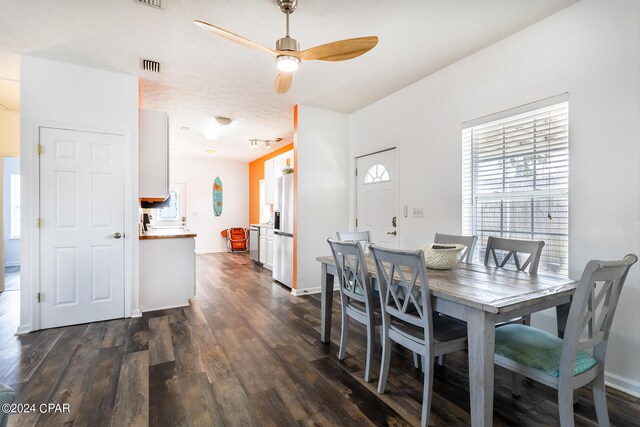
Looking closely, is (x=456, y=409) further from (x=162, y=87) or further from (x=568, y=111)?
(x=162, y=87)

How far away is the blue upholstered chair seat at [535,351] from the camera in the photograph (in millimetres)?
1474

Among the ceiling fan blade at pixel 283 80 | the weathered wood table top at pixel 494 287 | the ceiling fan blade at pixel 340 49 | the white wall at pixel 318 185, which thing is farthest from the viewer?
the white wall at pixel 318 185

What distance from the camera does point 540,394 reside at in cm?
196

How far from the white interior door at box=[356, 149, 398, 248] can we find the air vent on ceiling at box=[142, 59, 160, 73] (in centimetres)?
285

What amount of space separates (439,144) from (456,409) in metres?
2.54

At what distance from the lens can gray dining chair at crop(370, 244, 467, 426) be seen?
165cm

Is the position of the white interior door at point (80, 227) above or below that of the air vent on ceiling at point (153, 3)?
below

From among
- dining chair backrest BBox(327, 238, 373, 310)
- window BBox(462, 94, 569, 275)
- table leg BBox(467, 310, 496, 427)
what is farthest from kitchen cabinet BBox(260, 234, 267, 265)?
table leg BBox(467, 310, 496, 427)

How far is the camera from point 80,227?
10.3ft

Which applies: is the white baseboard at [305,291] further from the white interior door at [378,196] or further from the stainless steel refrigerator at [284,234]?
the white interior door at [378,196]

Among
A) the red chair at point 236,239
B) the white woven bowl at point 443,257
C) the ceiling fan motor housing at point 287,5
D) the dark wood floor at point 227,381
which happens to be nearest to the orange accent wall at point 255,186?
the red chair at point 236,239

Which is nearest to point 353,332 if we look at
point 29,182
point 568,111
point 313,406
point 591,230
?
point 313,406

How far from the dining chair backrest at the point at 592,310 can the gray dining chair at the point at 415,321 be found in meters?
0.52

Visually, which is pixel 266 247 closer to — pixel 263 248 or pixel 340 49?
pixel 263 248
